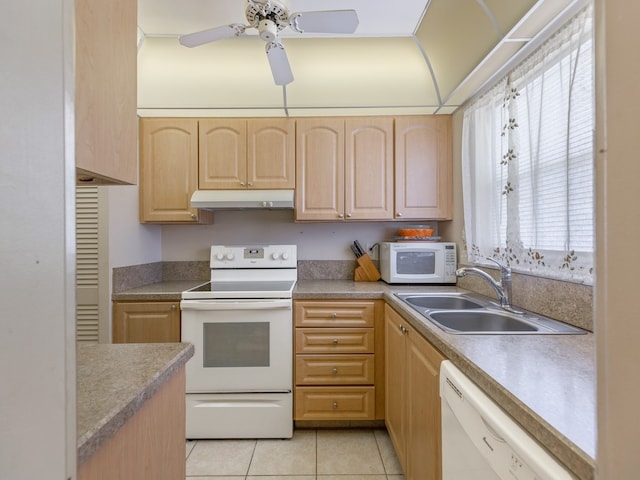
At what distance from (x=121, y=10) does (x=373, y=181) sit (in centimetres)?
189

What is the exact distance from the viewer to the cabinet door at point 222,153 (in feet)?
7.81

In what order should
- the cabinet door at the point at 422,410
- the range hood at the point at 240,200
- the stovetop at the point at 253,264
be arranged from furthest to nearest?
1. the stovetop at the point at 253,264
2. the range hood at the point at 240,200
3. the cabinet door at the point at 422,410

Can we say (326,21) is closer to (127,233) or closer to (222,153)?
(222,153)

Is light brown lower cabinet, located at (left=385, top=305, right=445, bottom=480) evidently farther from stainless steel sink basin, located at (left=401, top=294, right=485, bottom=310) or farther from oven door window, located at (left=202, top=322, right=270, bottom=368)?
oven door window, located at (left=202, top=322, right=270, bottom=368)

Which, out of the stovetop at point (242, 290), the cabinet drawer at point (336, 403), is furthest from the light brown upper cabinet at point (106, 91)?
the cabinet drawer at point (336, 403)

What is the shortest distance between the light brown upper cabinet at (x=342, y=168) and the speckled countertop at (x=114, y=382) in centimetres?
161

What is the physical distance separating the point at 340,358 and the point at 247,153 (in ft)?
5.34

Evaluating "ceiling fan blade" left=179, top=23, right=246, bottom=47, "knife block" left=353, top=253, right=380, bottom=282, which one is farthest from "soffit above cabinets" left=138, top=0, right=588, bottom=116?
"knife block" left=353, top=253, right=380, bottom=282

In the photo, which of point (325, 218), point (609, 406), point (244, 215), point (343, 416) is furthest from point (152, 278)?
point (609, 406)

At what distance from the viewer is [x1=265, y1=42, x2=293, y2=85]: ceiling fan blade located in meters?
1.56

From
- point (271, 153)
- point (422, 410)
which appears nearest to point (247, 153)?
point (271, 153)

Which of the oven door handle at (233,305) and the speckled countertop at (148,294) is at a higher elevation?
the speckled countertop at (148,294)

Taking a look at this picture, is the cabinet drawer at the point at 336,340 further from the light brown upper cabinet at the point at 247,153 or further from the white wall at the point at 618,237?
the white wall at the point at 618,237

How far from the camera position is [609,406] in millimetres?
345
